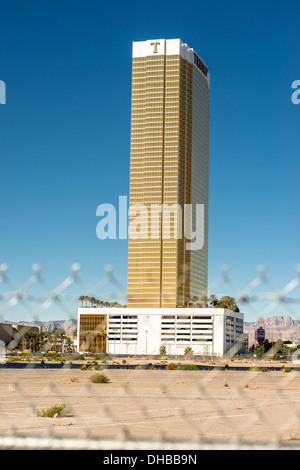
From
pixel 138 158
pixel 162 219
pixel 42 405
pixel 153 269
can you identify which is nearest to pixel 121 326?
pixel 153 269

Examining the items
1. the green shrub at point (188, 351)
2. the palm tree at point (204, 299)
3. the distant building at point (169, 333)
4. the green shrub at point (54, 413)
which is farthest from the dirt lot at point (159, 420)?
the palm tree at point (204, 299)

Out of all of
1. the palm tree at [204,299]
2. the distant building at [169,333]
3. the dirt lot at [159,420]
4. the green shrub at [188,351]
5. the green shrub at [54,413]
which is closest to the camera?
the dirt lot at [159,420]

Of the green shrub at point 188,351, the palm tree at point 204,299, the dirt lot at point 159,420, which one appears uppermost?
the dirt lot at point 159,420

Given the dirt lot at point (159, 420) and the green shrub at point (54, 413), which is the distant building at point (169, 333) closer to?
the dirt lot at point (159, 420)

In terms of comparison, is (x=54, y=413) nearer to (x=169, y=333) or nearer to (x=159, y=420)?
(x=159, y=420)

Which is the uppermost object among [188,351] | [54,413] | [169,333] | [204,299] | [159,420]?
[54,413]

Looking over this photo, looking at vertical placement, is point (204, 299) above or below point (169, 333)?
above

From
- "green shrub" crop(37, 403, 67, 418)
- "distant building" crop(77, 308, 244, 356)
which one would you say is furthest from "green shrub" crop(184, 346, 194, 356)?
"green shrub" crop(37, 403, 67, 418)

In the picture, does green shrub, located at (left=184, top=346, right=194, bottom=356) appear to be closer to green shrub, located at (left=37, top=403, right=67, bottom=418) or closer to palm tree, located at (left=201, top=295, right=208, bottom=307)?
palm tree, located at (left=201, top=295, right=208, bottom=307)

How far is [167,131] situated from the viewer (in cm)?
19975

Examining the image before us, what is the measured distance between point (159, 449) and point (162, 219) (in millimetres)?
171362

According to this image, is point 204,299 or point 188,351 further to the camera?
point 204,299

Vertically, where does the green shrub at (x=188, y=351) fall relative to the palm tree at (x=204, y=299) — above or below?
below

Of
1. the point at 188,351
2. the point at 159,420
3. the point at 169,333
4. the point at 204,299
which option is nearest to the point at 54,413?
the point at 159,420
